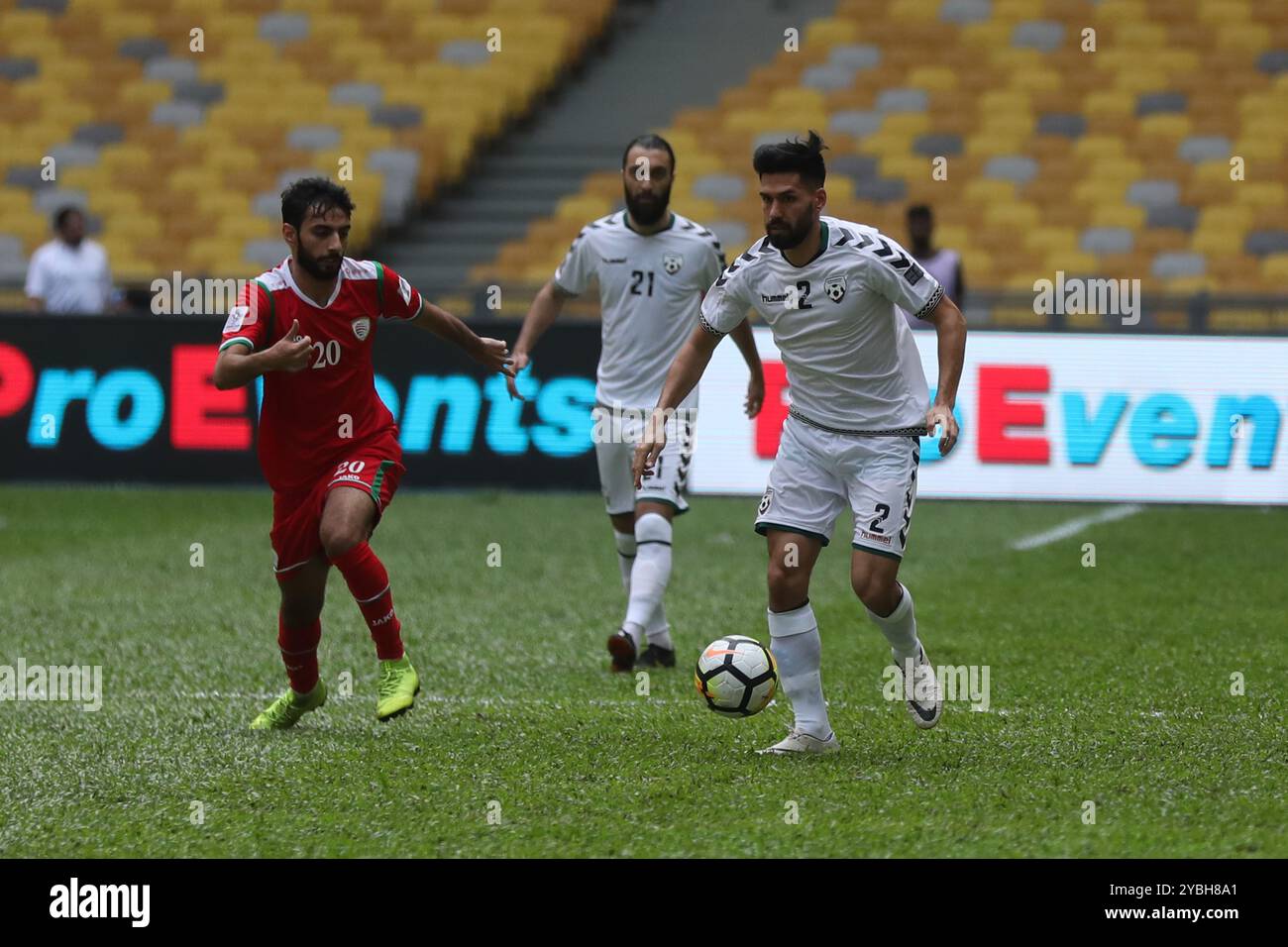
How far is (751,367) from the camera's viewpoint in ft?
26.0

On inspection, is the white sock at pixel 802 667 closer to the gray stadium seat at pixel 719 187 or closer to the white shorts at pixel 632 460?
the white shorts at pixel 632 460

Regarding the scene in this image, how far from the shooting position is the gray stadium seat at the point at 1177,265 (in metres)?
18.2

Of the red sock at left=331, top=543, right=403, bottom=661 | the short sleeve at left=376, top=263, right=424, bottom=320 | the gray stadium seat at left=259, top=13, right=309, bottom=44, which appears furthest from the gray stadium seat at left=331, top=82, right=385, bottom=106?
the red sock at left=331, top=543, right=403, bottom=661

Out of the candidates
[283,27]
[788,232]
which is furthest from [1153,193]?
[788,232]

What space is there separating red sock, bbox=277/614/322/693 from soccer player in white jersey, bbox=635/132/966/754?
1.48 meters

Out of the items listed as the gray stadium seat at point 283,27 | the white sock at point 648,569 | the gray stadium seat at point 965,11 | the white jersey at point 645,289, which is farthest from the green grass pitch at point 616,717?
the gray stadium seat at point 283,27

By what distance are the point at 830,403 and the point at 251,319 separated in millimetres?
2038

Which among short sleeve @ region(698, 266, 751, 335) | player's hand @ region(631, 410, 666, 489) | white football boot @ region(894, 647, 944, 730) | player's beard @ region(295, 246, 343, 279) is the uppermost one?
player's beard @ region(295, 246, 343, 279)

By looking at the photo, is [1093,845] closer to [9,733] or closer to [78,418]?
[9,733]

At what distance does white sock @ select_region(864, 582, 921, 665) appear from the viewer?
659cm

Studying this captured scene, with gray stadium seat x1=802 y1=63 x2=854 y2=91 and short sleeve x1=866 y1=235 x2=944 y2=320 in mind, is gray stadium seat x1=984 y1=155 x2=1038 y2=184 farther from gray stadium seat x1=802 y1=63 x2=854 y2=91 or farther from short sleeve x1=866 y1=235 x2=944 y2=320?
short sleeve x1=866 y1=235 x2=944 y2=320

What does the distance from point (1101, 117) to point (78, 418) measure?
36.4ft

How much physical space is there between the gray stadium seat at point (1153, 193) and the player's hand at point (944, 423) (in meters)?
13.7

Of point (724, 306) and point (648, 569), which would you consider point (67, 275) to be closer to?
point (648, 569)
